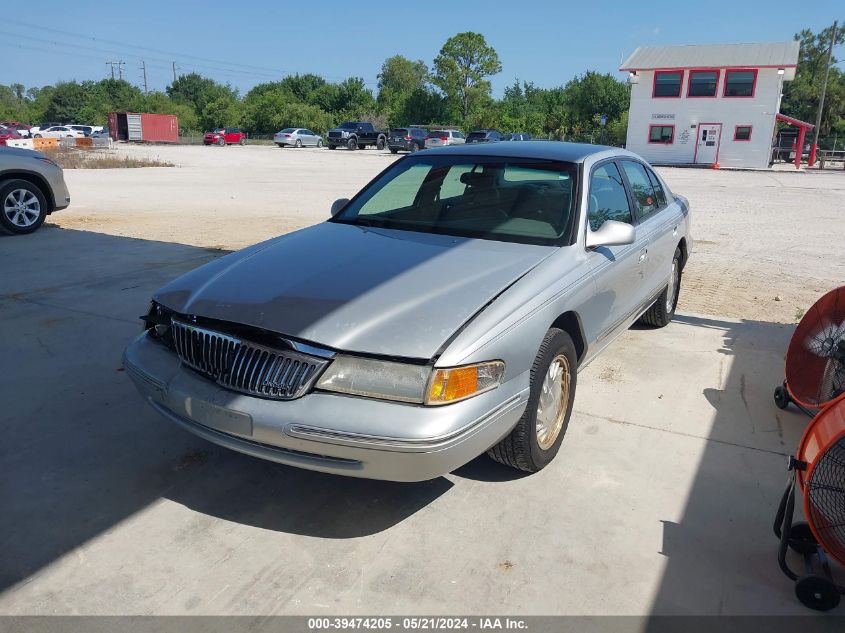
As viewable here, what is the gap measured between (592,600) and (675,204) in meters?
4.30

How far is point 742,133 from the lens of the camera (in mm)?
38062

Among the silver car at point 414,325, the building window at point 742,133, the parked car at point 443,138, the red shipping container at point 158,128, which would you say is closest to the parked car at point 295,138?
the parked car at point 443,138

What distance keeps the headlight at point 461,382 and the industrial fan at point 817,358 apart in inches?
78.5

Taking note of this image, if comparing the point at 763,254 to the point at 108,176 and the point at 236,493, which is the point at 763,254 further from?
the point at 108,176

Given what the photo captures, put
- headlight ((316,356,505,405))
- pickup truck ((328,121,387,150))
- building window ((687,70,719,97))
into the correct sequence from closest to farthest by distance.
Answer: headlight ((316,356,505,405)) → building window ((687,70,719,97)) → pickup truck ((328,121,387,150))

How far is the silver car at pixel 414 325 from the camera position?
2617 millimetres

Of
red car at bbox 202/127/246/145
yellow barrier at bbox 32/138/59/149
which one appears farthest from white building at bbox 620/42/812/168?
yellow barrier at bbox 32/138/59/149

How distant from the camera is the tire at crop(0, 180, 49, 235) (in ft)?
30.8

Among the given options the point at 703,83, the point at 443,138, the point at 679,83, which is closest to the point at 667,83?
the point at 679,83

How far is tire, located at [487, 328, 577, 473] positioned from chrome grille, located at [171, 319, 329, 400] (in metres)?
1.01

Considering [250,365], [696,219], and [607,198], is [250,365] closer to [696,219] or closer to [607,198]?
[607,198]

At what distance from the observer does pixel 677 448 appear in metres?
3.71

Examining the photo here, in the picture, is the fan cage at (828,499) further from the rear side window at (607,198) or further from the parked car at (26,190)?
the parked car at (26,190)

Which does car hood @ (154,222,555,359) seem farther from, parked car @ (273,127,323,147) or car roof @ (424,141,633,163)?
parked car @ (273,127,323,147)
